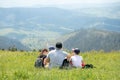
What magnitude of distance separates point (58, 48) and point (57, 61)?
2.16ft

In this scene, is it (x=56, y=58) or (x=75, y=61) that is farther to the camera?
(x=75, y=61)

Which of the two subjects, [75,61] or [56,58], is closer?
[56,58]

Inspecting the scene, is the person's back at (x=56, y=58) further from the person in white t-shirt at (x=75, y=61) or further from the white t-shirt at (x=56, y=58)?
the person in white t-shirt at (x=75, y=61)

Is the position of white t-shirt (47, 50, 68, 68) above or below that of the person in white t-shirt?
above

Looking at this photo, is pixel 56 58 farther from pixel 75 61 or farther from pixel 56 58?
pixel 75 61

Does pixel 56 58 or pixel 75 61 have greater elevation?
pixel 56 58

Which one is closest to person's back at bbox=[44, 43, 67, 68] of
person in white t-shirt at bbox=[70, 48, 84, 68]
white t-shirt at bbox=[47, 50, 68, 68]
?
white t-shirt at bbox=[47, 50, 68, 68]

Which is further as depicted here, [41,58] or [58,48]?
[41,58]

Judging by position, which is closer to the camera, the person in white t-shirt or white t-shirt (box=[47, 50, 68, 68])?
white t-shirt (box=[47, 50, 68, 68])

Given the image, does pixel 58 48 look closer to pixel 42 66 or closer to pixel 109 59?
pixel 42 66

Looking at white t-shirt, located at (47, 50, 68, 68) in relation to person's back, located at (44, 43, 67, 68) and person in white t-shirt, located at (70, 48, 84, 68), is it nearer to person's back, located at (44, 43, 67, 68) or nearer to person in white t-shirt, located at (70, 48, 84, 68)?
person's back, located at (44, 43, 67, 68)

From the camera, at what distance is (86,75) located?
39.9 feet

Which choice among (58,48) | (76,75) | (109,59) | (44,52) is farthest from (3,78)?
(109,59)

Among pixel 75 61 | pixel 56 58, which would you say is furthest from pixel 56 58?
pixel 75 61
